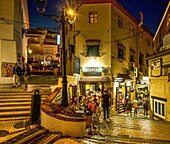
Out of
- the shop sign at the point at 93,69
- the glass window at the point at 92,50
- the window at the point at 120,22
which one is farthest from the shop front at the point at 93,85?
the window at the point at 120,22

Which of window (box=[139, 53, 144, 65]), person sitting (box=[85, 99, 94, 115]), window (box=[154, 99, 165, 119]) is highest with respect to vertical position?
window (box=[139, 53, 144, 65])

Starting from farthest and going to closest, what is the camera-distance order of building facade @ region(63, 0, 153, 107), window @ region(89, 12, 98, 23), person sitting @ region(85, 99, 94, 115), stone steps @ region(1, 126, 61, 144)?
window @ region(89, 12, 98, 23) → building facade @ region(63, 0, 153, 107) → person sitting @ region(85, 99, 94, 115) → stone steps @ region(1, 126, 61, 144)

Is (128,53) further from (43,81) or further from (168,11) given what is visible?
(43,81)

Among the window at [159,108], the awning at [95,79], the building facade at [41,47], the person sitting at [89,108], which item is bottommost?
the window at [159,108]

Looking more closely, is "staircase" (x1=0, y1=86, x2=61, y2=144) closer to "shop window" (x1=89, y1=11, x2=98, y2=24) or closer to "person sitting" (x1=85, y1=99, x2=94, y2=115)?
"person sitting" (x1=85, y1=99, x2=94, y2=115)

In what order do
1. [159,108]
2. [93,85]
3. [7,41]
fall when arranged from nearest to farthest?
[7,41] → [159,108] → [93,85]

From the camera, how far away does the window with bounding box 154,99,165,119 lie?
1656 centimetres

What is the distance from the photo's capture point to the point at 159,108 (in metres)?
17.4

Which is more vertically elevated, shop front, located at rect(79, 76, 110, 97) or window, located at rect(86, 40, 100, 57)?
window, located at rect(86, 40, 100, 57)

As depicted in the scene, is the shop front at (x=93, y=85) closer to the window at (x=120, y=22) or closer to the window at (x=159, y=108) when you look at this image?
the window at (x=159, y=108)

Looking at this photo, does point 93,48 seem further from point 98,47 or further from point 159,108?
point 159,108

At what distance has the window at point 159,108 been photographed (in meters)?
16.6

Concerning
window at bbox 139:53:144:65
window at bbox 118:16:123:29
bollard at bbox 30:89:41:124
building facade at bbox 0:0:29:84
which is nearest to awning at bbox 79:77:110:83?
window at bbox 118:16:123:29

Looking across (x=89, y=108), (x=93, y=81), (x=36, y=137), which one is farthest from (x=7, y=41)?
(x=36, y=137)
